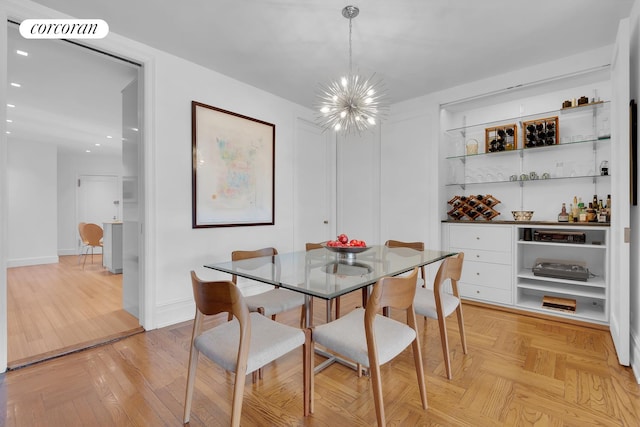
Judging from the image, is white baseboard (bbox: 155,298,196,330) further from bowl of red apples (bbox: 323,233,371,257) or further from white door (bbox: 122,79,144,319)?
bowl of red apples (bbox: 323,233,371,257)

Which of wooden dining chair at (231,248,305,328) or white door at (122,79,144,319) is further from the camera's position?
white door at (122,79,144,319)

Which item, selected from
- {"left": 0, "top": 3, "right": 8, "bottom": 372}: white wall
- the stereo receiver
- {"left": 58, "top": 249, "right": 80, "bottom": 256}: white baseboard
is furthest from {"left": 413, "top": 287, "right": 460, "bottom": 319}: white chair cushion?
{"left": 58, "top": 249, "right": 80, "bottom": 256}: white baseboard

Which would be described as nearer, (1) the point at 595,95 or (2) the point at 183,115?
(2) the point at 183,115

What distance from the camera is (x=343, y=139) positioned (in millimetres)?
4684

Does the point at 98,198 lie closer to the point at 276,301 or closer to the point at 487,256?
the point at 276,301

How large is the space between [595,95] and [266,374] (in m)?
4.12

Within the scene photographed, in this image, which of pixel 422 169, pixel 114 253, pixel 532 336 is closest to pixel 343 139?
pixel 422 169

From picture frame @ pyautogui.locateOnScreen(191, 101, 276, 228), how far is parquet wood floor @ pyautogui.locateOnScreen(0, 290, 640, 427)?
54.3 inches

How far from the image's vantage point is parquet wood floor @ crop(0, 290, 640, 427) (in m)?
1.57

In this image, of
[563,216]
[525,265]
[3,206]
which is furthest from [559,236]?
[3,206]

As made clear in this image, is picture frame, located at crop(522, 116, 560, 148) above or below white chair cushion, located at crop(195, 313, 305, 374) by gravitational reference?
above

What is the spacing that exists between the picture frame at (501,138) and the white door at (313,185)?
2.13 m

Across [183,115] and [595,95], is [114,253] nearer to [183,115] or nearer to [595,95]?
[183,115]

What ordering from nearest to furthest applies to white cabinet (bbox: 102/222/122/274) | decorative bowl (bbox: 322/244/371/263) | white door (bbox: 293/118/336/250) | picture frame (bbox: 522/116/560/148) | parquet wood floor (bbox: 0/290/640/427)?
parquet wood floor (bbox: 0/290/640/427) → decorative bowl (bbox: 322/244/371/263) → picture frame (bbox: 522/116/560/148) → white door (bbox: 293/118/336/250) → white cabinet (bbox: 102/222/122/274)
